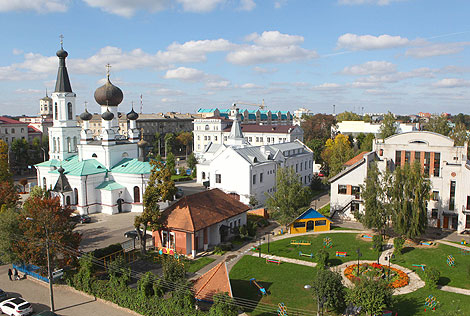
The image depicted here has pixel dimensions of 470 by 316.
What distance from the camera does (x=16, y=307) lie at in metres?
21.7

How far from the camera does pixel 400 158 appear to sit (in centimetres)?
3975

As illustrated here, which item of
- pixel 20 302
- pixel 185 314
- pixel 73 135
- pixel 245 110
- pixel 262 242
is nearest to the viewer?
pixel 185 314

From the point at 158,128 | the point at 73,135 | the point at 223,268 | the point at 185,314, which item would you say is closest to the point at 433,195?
the point at 223,268

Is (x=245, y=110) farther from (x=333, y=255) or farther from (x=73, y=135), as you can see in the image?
(x=333, y=255)

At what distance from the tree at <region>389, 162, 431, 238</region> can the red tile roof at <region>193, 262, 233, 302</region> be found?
55.5 feet

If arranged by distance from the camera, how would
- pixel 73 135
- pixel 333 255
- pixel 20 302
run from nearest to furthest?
pixel 20 302
pixel 333 255
pixel 73 135

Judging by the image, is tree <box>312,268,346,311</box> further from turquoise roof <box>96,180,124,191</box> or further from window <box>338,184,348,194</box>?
turquoise roof <box>96,180,124,191</box>

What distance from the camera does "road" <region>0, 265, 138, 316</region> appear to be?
22.3m

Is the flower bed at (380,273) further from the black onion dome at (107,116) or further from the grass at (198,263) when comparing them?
the black onion dome at (107,116)

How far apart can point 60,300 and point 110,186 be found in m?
21.7

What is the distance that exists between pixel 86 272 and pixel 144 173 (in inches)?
805

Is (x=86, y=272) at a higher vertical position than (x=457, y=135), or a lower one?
lower

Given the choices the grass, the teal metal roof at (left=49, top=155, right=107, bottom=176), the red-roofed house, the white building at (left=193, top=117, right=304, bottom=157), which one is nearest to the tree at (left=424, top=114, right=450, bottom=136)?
the white building at (left=193, top=117, right=304, bottom=157)

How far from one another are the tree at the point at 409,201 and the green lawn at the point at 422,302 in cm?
802
